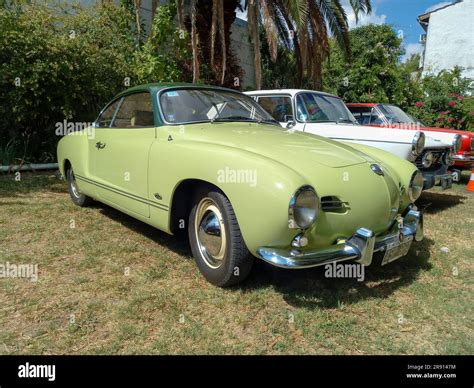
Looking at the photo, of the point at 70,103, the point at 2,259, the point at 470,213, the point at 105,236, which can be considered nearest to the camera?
the point at 2,259

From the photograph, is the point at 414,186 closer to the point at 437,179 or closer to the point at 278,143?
the point at 278,143

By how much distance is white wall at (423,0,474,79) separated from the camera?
1955cm

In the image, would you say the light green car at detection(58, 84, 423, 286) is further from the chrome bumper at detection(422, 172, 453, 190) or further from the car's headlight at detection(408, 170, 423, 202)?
the chrome bumper at detection(422, 172, 453, 190)

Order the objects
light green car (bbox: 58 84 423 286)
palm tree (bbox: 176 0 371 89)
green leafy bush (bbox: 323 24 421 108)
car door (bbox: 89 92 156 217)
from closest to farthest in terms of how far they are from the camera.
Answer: light green car (bbox: 58 84 423 286), car door (bbox: 89 92 156 217), palm tree (bbox: 176 0 371 89), green leafy bush (bbox: 323 24 421 108)

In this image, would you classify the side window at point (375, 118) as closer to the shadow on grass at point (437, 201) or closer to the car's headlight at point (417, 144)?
the shadow on grass at point (437, 201)

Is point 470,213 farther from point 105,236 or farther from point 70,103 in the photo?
point 70,103

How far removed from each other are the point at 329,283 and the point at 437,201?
4044 mm

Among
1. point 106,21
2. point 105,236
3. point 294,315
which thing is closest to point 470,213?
point 294,315

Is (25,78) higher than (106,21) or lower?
lower

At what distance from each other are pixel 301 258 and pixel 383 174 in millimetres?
1133

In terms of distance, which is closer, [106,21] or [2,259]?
[2,259]

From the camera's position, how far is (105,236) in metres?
4.07
